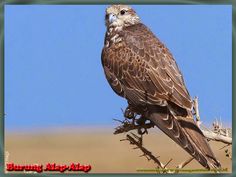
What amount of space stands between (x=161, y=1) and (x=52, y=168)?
2638 mm

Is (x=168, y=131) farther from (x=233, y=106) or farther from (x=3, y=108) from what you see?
(x=3, y=108)

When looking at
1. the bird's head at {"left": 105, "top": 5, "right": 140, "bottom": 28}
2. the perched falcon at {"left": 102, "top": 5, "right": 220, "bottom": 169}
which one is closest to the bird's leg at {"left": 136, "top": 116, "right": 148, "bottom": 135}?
the perched falcon at {"left": 102, "top": 5, "right": 220, "bottom": 169}

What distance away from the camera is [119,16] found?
26.9 feet

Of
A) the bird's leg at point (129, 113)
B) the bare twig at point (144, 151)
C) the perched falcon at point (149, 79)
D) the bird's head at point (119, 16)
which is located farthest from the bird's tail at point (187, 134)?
the bird's head at point (119, 16)

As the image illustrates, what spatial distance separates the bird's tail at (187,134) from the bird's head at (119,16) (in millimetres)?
1809

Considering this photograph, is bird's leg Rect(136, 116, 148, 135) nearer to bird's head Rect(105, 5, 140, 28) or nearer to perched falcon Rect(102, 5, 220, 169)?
perched falcon Rect(102, 5, 220, 169)

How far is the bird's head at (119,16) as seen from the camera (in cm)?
813

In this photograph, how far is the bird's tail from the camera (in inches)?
246

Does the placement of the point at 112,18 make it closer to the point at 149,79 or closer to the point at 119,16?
the point at 119,16

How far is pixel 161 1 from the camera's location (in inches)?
290

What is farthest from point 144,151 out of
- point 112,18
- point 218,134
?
point 112,18

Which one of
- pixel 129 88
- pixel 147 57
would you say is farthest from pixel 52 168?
pixel 147 57

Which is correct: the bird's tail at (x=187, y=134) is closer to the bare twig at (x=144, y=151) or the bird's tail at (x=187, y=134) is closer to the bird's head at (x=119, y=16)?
the bare twig at (x=144, y=151)

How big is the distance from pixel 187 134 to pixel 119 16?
2458mm
